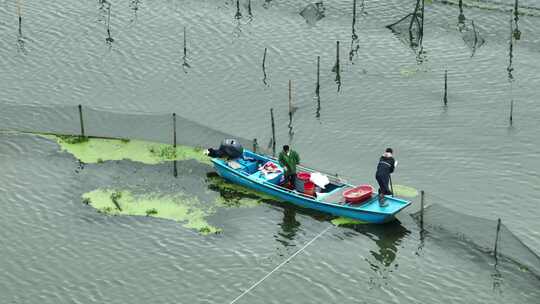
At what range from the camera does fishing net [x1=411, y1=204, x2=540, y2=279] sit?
34438 mm

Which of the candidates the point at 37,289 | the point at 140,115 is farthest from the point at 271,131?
the point at 37,289

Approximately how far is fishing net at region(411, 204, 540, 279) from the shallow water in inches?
17.2

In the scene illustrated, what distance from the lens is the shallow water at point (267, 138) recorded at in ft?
115

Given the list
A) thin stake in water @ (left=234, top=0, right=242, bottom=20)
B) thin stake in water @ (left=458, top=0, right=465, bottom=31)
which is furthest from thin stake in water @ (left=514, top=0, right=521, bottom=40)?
thin stake in water @ (left=234, top=0, right=242, bottom=20)

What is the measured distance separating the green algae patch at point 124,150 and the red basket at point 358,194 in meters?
8.54

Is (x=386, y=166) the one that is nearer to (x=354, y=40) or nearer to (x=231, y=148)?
(x=231, y=148)

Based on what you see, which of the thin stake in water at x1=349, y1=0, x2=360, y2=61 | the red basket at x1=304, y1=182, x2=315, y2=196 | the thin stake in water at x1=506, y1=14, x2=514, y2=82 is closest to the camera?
the red basket at x1=304, y1=182, x2=315, y2=196

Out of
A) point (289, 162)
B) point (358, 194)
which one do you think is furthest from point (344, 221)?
point (289, 162)

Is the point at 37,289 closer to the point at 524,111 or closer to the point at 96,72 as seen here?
the point at 96,72

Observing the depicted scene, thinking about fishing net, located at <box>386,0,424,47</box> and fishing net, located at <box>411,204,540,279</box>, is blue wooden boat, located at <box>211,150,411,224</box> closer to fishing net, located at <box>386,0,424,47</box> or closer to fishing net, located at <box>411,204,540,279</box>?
fishing net, located at <box>411,204,540,279</box>

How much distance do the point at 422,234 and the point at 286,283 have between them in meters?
6.67

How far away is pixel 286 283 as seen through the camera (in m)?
34.8

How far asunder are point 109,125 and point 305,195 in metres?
12.9

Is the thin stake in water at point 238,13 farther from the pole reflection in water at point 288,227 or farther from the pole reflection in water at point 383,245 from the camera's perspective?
the pole reflection in water at point 383,245
